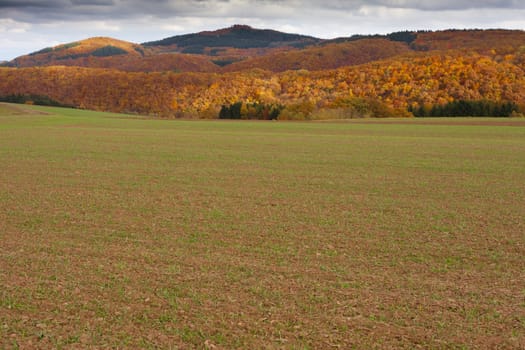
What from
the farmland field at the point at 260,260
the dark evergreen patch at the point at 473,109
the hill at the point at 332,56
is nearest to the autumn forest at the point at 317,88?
the dark evergreen patch at the point at 473,109

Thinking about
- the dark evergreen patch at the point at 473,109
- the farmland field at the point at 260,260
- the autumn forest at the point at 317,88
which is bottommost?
the farmland field at the point at 260,260

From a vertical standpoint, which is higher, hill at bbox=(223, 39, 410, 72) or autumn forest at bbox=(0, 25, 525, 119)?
hill at bbox=(223, 39, 410, 72)

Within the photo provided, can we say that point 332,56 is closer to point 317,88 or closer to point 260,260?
point 317,88

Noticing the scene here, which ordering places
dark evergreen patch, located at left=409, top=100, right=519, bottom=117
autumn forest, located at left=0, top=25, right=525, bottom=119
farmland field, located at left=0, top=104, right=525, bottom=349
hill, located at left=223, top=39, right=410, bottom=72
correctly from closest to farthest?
1. farmland field, located at left=0, top=104, right=525, bottom=349
2. dark evergreen patch, located at left=409, top=100, right=519, bottom=117
3. autumn forest, located at left=0, top=25, right=525, bottom=119
4. hill, located at left=223, top=39, right=410, bottom=72

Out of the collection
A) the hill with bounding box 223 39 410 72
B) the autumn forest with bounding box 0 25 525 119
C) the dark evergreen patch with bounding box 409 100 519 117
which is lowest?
the dark evergreen patch with bounding box 409 100 519 117

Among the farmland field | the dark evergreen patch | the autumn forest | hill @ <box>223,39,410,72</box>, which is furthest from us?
A: hill @ <box>223,39,410,72</box>

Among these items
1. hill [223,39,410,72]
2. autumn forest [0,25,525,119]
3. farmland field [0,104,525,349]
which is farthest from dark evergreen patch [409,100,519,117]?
hill [223,39,410,72]

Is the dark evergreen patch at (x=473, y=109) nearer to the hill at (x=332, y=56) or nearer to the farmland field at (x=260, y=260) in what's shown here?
the farmland field at (x=260, y=260)

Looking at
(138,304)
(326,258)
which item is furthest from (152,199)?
(138,304)

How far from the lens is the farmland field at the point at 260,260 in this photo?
6.61 metres

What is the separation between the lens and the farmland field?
6605 mm

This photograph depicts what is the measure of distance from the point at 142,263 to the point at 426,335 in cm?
463

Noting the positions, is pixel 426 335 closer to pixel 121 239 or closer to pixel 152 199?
pixel 121 239

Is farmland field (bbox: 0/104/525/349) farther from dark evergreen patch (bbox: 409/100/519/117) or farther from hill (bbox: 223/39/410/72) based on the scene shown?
hill (bbox: 223/39/410/72)
